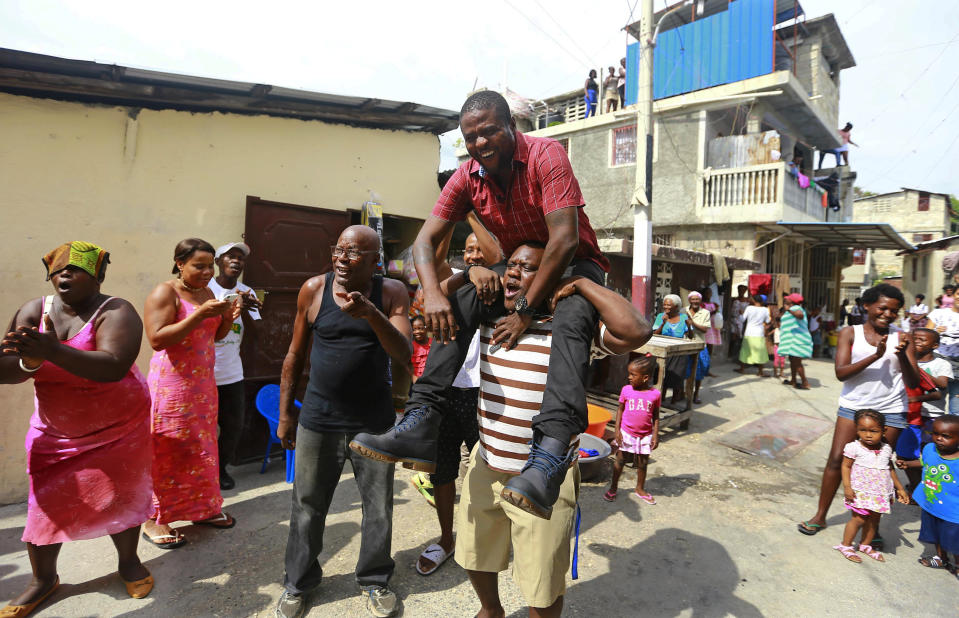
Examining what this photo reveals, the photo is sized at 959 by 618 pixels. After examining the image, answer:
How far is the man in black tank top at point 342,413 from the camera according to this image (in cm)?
260

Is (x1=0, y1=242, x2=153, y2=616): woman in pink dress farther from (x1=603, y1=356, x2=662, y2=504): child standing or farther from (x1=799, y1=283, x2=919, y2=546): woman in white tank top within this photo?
(x1=799, y1=283, x2=919, y2=546): woman in white tank top

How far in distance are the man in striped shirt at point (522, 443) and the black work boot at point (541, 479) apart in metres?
0.15

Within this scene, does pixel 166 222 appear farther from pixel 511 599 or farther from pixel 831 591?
pixel 831 591

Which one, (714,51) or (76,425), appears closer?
(76,425)

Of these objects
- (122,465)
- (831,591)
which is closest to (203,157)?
(122,465)

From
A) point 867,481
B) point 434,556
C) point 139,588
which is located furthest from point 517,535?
→ point 867,481

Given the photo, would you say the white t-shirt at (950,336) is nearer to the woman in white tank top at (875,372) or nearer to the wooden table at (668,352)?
the woman in white tank top at (875,372)

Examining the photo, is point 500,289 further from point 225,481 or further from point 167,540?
point 225,481

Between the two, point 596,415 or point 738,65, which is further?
point 738,65

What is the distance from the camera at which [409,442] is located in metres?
1.86

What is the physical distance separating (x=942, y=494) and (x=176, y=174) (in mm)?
6686

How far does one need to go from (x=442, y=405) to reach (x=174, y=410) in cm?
238

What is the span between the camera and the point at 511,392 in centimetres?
197

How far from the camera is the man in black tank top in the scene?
2.60 meters
